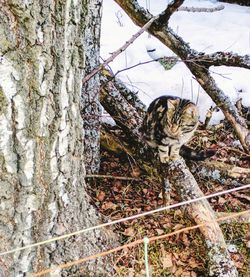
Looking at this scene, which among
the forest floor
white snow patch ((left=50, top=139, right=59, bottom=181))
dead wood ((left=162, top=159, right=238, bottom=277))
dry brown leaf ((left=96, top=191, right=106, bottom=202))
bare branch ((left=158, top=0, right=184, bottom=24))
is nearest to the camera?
white snow patch ((left=50, top=139, right=59, bottom=181))

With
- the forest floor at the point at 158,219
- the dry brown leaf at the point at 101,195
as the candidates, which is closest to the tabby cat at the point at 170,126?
the forest floor at the point at 158,219

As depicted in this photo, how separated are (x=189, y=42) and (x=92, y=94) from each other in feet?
8.82

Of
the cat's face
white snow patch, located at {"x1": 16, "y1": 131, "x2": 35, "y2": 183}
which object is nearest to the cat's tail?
the cat's face

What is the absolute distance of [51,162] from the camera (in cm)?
182

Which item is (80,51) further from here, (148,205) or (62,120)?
(148,205)

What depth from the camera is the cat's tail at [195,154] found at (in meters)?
3.13

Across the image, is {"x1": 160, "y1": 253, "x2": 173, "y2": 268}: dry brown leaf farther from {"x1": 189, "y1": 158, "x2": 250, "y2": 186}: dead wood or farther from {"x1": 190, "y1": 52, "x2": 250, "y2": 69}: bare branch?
{"x1": 190, "y1": 52, "x2": 250, "y2": 69}: bare branch

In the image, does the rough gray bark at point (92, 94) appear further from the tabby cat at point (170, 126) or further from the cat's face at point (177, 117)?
the cat's face at point (177, 117)

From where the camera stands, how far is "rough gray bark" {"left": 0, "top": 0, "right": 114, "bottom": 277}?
1.48 m

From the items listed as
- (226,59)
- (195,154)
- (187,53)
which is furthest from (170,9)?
(195,154)

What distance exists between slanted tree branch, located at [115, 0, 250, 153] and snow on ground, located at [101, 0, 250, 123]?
514 millimetres

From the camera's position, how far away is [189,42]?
5.26 metres

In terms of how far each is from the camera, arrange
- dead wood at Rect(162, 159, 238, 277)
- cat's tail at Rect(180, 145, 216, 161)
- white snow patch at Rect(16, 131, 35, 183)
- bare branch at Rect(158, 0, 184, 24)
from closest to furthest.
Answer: white snow patch at Rect(16, 131, 35, 183) → dead wood at Rect(162, 159, 238, 277) → bare branch at Rect(158, 0, 184, 24) → cat's tail at Rect(180, 145, 216, 161)

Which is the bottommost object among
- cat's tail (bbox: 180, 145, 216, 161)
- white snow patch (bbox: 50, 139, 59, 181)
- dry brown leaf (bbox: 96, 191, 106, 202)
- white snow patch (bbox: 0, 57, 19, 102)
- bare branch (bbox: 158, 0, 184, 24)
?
dry brown leaf (bbox: 96, 191, 106, 202)
